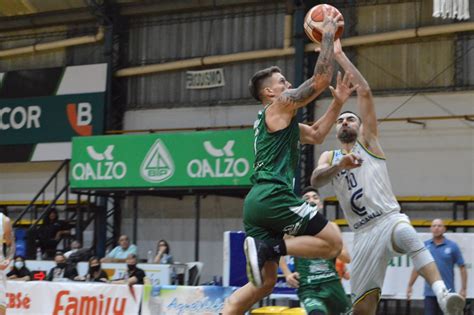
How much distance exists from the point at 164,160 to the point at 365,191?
42.4 ft

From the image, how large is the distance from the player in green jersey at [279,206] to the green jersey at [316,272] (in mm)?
1825

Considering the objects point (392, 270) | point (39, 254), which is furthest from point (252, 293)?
point (39, 254)

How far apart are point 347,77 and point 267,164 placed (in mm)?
1198

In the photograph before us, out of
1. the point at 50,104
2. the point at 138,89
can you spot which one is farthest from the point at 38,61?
the point at 138,89

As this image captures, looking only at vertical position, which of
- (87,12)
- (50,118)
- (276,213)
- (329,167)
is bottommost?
(276,213)

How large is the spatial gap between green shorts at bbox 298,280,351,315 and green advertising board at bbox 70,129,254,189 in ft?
34.1

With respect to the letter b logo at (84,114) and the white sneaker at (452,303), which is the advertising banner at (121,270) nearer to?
the letter b logo at (84,114)

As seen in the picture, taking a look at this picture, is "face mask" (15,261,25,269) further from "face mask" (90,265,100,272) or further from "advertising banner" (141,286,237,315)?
"advertising banner" (141,286,237,315)

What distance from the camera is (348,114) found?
8508 mm

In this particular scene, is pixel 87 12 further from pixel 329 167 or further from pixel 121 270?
pixel 329 167

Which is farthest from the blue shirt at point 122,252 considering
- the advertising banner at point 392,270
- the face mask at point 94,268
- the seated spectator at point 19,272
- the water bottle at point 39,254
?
the advertising banner at point 392,270

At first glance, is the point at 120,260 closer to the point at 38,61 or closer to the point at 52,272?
the point at 52,272

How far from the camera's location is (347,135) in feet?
27.7

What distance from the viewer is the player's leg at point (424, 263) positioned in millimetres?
7277
